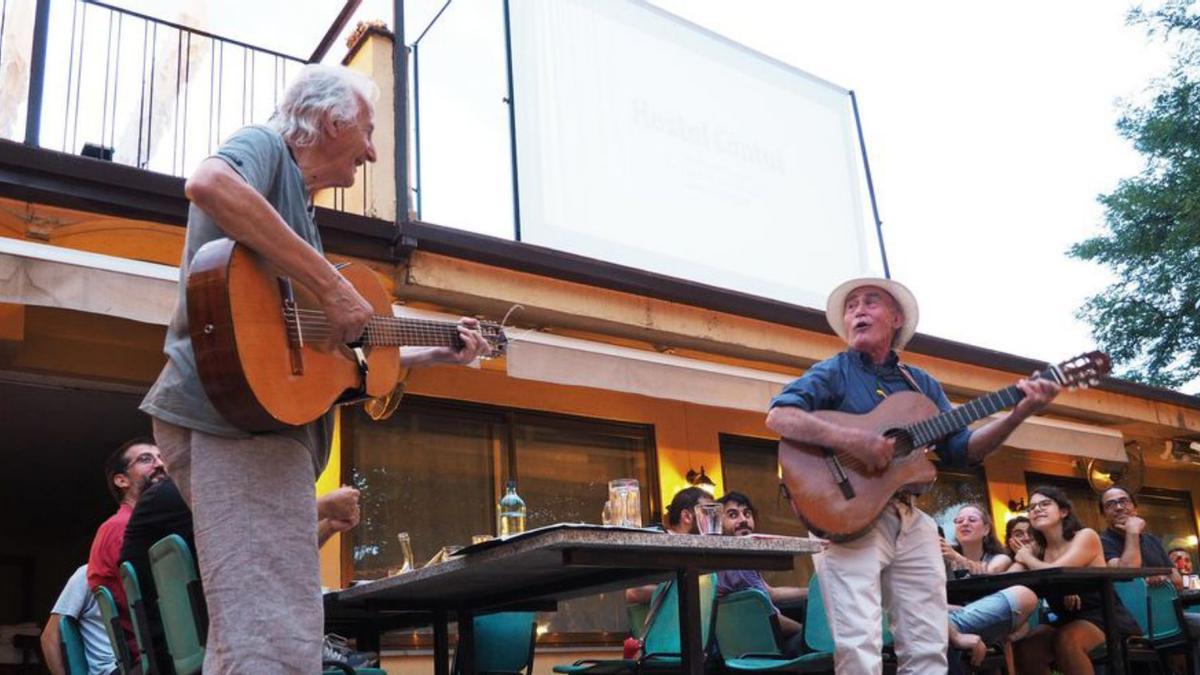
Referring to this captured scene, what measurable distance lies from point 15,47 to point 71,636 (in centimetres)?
543

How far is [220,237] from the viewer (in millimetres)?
2535

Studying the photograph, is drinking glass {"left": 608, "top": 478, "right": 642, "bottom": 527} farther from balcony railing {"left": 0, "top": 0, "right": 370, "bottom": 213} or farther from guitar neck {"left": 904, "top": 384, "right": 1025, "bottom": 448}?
balcony railing {"left": 0, "top": 0, "right": 370, "bottom": 213}

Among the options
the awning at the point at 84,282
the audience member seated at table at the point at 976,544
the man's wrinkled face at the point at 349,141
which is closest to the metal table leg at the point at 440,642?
the awning at the point at 84,282

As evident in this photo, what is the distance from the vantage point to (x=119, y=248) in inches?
272

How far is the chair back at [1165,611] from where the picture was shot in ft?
22.3

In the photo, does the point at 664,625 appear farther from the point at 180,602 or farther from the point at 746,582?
the point at 180,602

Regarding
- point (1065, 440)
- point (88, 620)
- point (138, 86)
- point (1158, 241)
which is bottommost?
point (88, 620)

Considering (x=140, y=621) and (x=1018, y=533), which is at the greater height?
(x=1018, y=533)

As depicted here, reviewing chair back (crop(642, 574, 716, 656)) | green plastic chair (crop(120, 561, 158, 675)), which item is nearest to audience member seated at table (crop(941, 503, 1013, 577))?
chair back (crop(642, 574, 716, 656))

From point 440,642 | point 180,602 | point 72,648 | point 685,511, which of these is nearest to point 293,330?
point 180,602

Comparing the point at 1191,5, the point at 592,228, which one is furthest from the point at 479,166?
the point at 1191,5

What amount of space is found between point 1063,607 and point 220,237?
5.60 metres

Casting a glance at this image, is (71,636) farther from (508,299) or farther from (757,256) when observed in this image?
(757,256)

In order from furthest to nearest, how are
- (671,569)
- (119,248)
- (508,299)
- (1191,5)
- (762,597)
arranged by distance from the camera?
1. (1191,5)
2. (508,299)
3. (119,248)
4. (762,597)
5. (671,569)
